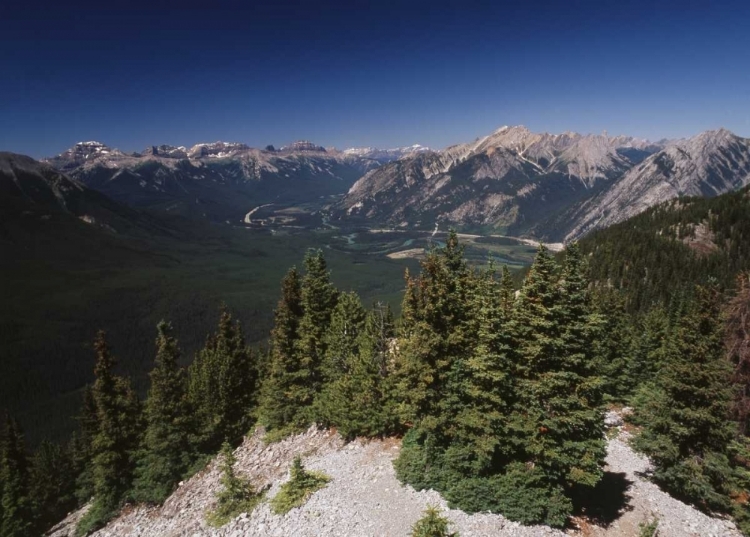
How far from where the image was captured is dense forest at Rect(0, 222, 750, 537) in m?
22.9

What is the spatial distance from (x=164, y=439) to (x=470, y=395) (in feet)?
104

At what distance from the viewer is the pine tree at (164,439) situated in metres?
39.4

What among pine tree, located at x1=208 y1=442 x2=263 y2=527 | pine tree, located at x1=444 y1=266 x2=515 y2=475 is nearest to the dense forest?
pine tree, located at x1=444 y1=266 x2=515 y2=475

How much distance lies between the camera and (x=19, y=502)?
55.3m

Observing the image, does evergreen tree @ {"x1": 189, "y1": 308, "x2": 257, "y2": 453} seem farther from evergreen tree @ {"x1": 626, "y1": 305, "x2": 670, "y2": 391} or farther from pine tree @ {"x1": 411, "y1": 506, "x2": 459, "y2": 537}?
evergreen tree @ {"x1": 626, "y1": 305, "x2": 670, "y2": 391}

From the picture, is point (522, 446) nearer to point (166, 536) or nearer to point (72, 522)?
point (166, 536)

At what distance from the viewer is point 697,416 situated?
24.8 metres

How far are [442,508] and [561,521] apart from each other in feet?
21.5

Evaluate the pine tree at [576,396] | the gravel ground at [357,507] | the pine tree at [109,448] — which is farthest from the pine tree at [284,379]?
the pine tree at [576,396]

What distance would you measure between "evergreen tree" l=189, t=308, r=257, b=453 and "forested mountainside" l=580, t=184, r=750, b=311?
12687 centimetres

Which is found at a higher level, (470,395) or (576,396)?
(576,396)

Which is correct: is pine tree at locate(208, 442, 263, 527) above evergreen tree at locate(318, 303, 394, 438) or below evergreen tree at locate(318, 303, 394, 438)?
below

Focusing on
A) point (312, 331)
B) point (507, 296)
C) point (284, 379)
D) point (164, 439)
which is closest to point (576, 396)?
point (507, 296)

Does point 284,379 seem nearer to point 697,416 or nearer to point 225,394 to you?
point 225,394
